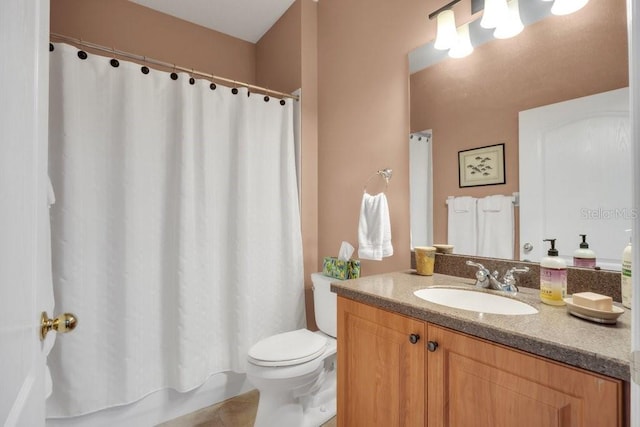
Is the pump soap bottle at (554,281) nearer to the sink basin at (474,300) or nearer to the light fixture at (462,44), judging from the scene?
the sink basin at (474,300)

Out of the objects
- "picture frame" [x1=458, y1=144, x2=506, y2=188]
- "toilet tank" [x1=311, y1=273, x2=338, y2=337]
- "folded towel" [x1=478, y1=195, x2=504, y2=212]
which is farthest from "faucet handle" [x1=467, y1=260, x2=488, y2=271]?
"toilet tank" [x1=311, y1=273, x2=338, y2=337]

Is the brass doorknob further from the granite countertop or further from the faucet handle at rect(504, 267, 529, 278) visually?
the faucet handle at rect(504, 267, 529, 278)

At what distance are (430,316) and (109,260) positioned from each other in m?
1.61

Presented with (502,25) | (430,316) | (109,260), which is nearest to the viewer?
(430,316)

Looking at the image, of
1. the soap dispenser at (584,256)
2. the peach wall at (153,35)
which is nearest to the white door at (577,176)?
the soap dispenser at (584,256)

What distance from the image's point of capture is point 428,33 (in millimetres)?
1504

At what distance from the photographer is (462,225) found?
1384 millimetres

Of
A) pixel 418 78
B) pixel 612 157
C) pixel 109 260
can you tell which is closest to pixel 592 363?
pixel 612 157

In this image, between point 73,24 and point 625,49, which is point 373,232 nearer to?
point 625,49

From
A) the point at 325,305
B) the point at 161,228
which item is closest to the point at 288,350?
the point at 325,305

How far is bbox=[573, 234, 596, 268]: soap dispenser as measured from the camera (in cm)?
101

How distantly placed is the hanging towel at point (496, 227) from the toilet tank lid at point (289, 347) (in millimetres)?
919

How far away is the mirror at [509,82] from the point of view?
1.00 metres

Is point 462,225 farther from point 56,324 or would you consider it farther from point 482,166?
point 56,324
